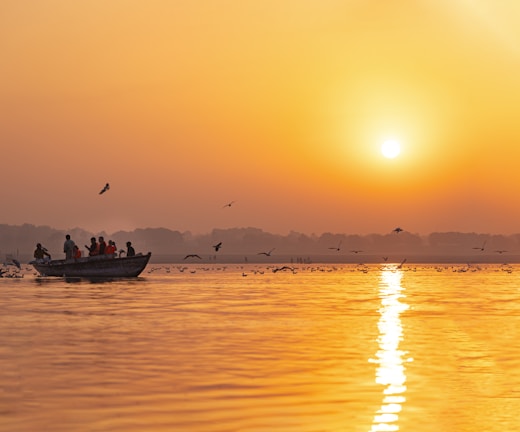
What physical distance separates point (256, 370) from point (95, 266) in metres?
49.3

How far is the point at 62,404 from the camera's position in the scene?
16.4 meters

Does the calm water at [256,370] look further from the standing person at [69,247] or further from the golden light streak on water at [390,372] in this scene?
the standing person at [69,247]

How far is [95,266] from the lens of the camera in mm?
68812

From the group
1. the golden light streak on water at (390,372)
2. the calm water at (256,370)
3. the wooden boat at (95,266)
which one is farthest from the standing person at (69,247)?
the golden light streak on water at (390,372)

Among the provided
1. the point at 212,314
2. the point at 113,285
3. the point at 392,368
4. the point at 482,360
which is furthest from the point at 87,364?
the point at 113,285

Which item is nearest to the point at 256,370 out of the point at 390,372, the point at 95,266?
the point at 390,372

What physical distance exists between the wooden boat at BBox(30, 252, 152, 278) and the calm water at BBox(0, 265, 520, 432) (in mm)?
28927

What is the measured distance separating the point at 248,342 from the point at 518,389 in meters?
9.98

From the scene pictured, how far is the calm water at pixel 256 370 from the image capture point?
1522 centimetres

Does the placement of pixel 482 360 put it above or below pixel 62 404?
above

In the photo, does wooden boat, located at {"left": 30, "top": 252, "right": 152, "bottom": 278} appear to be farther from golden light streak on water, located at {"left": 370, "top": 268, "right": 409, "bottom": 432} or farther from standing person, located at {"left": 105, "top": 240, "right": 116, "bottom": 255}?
golden light streak on water, located at {"left": 370, "top": 268, "right": 409, "bottom": 432}

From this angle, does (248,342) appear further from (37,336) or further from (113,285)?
(113,285)

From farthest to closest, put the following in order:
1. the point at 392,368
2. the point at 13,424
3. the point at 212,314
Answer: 1. the point at 212,314
2. the point at 392,368
3. the point at 13,424

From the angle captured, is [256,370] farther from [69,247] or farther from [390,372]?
[69,247]
